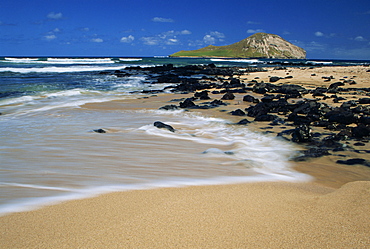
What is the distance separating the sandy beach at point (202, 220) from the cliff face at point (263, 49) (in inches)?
6056

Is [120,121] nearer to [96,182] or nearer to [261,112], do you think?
[261,112]

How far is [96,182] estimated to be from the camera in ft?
9.32

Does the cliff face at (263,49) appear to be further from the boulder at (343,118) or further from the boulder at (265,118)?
the boulder at (343,118)

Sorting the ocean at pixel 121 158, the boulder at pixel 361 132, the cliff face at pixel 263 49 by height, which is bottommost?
the ocean at pixel 121 158

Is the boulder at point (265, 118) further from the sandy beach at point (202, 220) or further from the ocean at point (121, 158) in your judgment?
the sandy beach at point (202, 220)

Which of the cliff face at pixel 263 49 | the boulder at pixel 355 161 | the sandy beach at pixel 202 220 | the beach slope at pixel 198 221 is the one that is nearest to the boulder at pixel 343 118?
the boulder at pixel 355 161

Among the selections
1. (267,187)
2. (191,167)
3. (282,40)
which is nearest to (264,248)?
(267,187)

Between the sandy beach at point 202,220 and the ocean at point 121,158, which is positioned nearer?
the sandy beach at point 202,220

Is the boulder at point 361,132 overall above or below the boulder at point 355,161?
above

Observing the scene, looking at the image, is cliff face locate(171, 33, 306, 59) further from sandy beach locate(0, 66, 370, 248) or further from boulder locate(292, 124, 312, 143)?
sandy beach locate(0, 66, 370, 248)

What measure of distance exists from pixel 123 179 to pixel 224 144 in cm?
237

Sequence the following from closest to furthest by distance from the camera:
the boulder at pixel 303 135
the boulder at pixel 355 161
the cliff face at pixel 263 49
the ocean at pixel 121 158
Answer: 1. the ocean at pixel 121 158
2. the boulder at pixel 355 161
3. the boulder at pixel 303 135
4. the cliff face at pixel 263 49

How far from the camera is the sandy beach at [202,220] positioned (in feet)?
5.56

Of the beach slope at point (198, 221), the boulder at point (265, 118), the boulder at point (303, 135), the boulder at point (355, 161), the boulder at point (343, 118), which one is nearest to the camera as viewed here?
the beach slope at point (198, 221)
